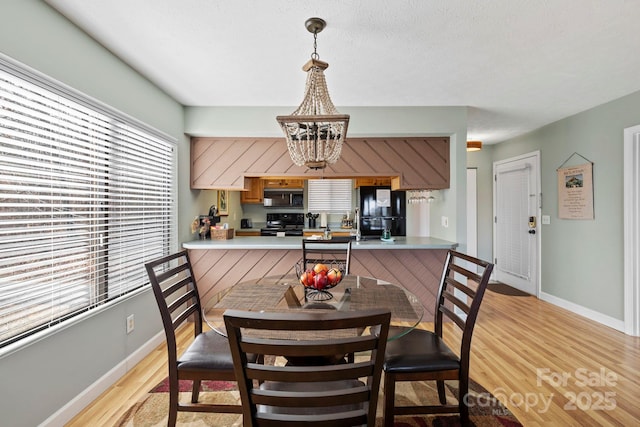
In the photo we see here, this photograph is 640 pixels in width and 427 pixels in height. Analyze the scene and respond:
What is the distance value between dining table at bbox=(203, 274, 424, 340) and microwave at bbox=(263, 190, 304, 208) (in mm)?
3929

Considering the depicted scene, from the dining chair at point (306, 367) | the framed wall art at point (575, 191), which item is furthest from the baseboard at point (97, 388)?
the framed wall art at point (575, 191)

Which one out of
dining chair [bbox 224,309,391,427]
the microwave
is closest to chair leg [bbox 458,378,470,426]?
dining chair [bbox 224,309,391,427]

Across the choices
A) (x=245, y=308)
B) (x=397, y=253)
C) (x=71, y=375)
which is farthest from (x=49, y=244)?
(x=397, y=253)

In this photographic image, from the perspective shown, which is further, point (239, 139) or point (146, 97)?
point (239, 139)

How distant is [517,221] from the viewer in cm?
487

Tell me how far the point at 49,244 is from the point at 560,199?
5231 millimetres

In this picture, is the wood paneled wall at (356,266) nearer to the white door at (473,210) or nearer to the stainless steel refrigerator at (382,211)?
the stainless steel refrigerator at (382,211)

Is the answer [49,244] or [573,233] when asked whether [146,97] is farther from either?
[573,233]

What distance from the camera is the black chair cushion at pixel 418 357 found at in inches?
61.1

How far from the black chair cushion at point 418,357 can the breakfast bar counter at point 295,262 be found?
1.66 m

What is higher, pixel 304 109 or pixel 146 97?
pixel 146 97

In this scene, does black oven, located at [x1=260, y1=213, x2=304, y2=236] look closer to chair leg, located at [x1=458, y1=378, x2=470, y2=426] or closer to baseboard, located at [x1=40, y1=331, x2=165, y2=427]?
baseboard, located at [x1=40, y1=331, x2=165, y2=427]

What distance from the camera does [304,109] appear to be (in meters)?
1.82

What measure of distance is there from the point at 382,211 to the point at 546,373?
11.6ft
